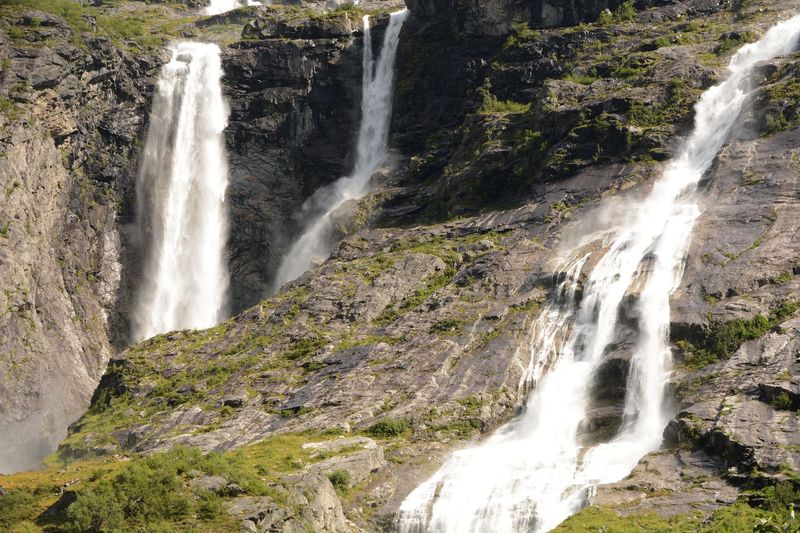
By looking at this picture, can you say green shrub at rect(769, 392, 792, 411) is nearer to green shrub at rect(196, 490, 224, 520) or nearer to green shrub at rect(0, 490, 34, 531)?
green shrub at rect(196, 490, 224, 520)

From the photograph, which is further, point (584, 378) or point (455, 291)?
point (455, 291)

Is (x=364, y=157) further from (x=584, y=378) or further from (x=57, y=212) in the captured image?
(x=584, y=378)

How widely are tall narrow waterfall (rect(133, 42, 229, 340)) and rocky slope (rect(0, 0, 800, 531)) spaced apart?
6.53 ft

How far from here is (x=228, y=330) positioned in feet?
164

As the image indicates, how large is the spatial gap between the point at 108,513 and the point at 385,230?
3417cm

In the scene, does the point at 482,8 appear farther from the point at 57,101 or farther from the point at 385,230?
the point at 57,101

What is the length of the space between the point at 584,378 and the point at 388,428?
8576mm

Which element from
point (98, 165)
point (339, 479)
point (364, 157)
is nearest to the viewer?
point (339, 479)

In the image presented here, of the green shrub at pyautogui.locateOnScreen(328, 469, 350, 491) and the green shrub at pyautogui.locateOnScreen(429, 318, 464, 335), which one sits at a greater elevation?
the green shrub at pyautogui.locateOnScreen(429, 318, 464, 335)

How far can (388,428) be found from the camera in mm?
37469

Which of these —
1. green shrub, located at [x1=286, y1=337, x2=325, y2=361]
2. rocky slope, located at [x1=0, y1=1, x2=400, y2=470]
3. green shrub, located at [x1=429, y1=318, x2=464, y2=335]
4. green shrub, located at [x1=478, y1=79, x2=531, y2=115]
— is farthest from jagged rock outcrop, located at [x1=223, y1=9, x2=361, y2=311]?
green shrub, located at [x1=429, y1=318, x2=464, y2=335]

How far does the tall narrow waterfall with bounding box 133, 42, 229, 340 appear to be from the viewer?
6600 centimetres

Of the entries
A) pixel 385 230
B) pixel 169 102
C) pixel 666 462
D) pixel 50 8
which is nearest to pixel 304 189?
pixel 169 102

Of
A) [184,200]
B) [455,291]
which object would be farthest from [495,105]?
[184,200]
